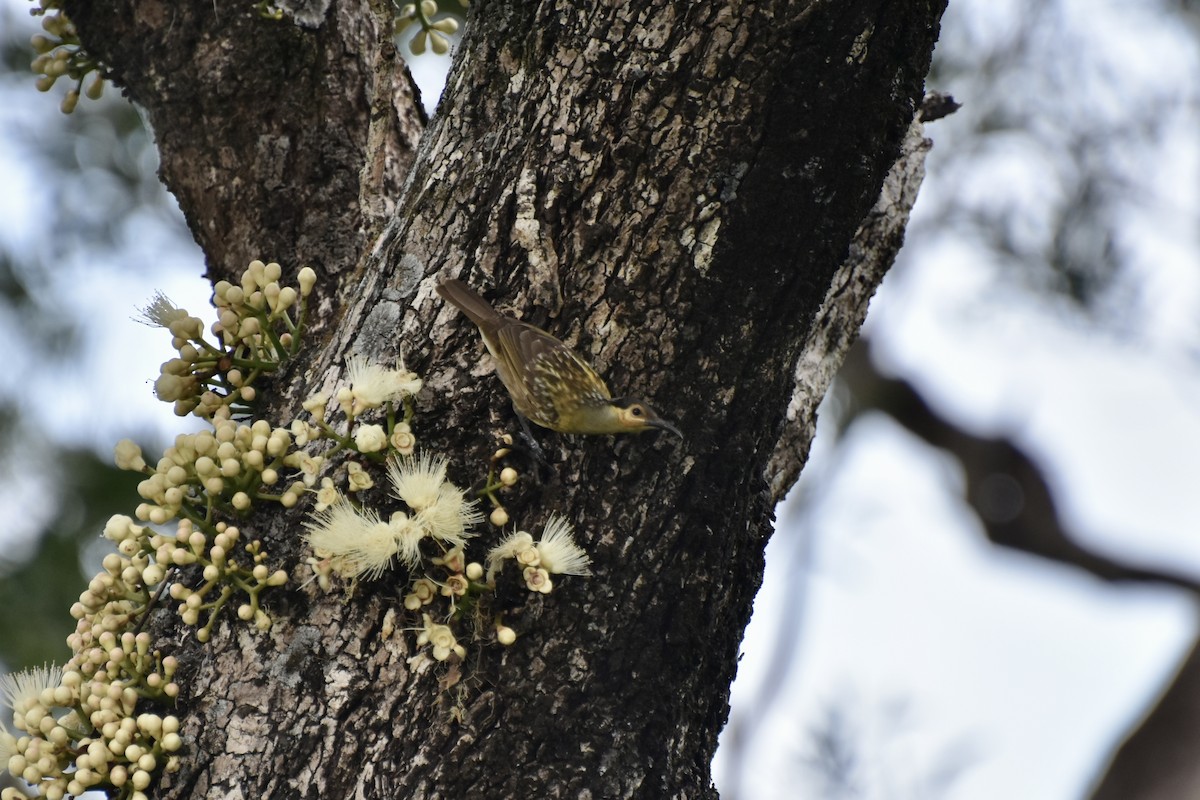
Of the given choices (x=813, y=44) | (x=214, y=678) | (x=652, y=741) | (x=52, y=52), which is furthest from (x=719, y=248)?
(x=52, y=52)

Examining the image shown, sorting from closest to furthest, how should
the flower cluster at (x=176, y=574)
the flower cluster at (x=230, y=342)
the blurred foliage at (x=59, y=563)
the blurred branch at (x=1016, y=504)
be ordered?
1. the flower cluster at (x=176, y=574)
2. the flower cluster at (x=230, y=342)
3. the blurred foliage at (x=59, y=563)
4. the blurred branch at (x=1016, y=504)

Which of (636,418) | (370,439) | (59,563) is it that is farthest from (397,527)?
(59,563)

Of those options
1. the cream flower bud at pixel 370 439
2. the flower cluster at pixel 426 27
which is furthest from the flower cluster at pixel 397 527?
the flower cluster at pixel 426 27

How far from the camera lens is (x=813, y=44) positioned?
2.01m

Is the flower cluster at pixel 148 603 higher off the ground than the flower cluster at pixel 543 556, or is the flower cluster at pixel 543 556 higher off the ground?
the flower cluster at pixel 148 603

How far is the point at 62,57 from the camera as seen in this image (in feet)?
9.78

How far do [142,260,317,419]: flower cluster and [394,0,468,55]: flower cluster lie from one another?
46.3 inches

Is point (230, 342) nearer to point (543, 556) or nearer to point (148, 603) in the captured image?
point (148, 603)

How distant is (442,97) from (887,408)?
4588mm

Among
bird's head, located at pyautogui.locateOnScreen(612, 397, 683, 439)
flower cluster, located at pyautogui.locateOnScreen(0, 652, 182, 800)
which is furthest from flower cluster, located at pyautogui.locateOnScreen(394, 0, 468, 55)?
flower cluster, located at pyautogui.locateOnScreen(0, 652, 182, 800)

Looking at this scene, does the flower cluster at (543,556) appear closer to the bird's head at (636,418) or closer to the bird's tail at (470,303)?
the bird's head at (636,418)

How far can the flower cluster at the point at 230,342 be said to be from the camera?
2.20 meters

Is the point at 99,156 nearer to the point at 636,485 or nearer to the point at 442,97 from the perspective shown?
the point at 442,97

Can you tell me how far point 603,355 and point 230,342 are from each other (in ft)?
2.54
